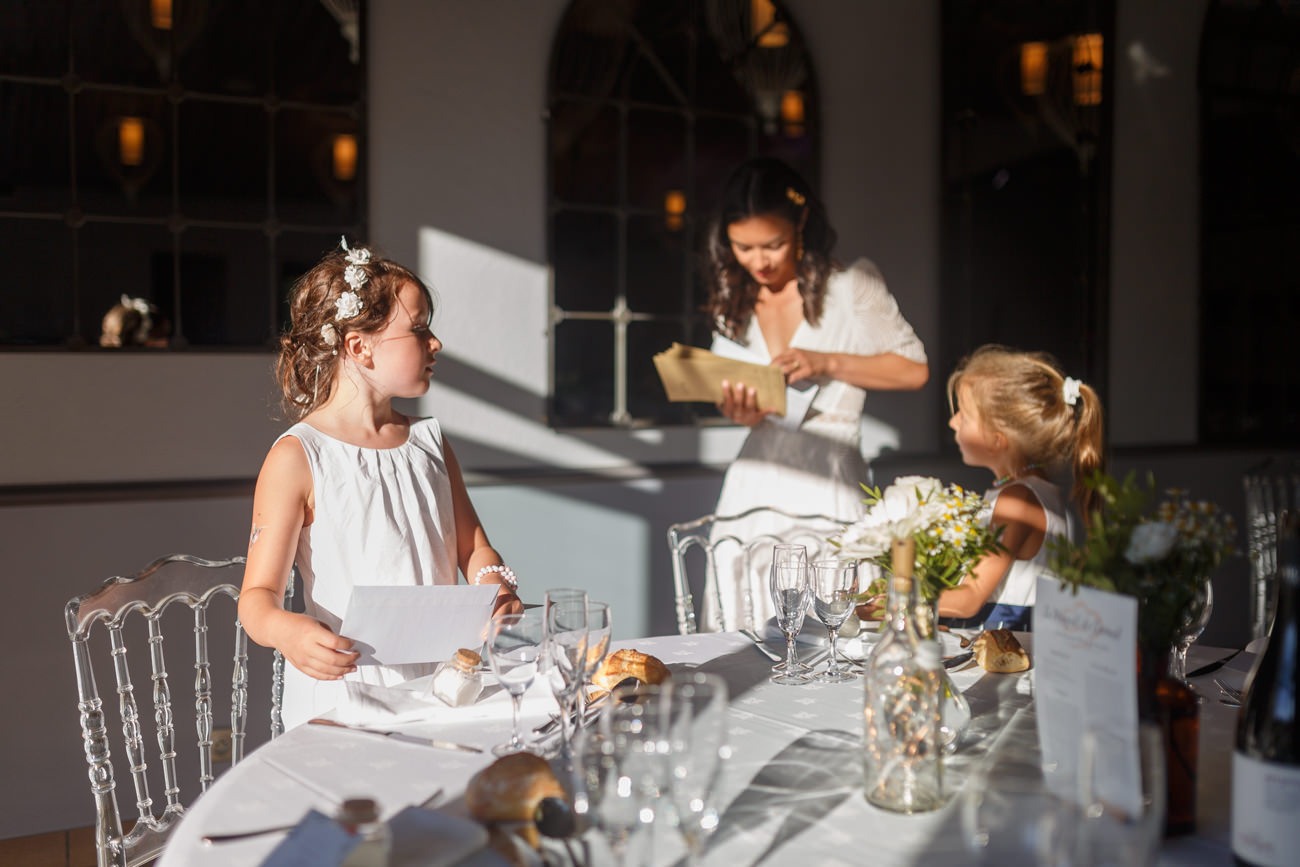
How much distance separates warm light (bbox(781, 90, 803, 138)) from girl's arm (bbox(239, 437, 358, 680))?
2.48m

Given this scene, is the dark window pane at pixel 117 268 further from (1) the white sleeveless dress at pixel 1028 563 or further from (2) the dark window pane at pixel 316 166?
(1) the white sleeveless dress at pixel 1028 563

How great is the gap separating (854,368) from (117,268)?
2.10 metres

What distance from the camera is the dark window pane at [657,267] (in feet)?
11.6

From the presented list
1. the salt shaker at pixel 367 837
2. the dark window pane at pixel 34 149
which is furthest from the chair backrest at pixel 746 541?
the dark window pane at pixel 34 149

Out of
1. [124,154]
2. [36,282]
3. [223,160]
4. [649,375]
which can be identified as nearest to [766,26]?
[649,375]

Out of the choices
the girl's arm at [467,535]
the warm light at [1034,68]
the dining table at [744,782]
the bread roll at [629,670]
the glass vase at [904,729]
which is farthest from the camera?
the warm light at [1034,68]

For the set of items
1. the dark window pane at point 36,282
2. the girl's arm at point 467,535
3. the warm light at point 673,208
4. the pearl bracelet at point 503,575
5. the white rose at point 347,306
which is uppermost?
the warm light at point 673,208

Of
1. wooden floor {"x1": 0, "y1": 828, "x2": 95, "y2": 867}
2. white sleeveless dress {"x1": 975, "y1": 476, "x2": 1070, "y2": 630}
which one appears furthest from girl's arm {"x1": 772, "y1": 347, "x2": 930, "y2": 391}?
wooden floor {"x1": 0, "y1": 828, "x2": 95, "y2": 867}

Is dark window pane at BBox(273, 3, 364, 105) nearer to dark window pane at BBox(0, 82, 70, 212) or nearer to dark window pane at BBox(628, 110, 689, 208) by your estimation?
dark window pane at BBox(0, 82, 70, 212)

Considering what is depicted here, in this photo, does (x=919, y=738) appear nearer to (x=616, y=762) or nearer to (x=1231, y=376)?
(x=616, y=762)

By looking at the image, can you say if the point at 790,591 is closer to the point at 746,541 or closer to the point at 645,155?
the point at 746,541

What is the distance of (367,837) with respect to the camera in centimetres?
83

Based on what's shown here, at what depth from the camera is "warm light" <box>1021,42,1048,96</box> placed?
404 centimetres

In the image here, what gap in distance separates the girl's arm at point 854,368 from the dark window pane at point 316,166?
→ 4.66 ft
